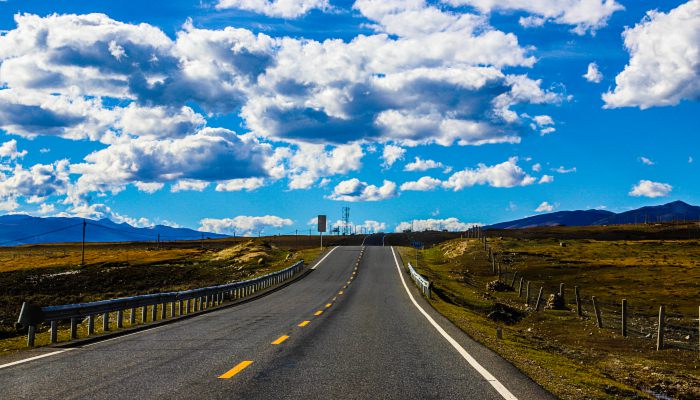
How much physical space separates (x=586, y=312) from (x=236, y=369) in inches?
1392

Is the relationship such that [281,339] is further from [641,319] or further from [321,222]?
[321,222]

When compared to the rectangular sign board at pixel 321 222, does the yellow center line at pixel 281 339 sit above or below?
below

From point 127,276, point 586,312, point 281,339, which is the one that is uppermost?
point 281,339

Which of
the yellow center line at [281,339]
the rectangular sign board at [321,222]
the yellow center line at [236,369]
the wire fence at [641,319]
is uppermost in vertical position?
the rectangular sign board at [321,222]

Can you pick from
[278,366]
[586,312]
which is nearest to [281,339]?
[278,366]

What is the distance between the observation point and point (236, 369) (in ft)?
31.9

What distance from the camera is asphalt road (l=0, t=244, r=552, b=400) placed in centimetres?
811

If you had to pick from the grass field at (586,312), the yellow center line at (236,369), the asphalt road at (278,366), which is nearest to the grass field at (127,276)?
the grass field at (586,312)

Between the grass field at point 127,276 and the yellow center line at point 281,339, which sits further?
the grass field at point 127,276

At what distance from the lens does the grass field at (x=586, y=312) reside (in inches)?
555

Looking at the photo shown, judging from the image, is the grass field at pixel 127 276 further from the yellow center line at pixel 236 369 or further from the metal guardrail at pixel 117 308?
the yellow center line at pixel 236 369

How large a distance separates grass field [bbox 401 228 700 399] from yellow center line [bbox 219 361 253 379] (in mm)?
4896

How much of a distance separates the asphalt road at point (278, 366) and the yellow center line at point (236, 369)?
0.06 ft

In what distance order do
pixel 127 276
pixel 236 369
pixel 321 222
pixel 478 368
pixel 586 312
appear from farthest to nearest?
pixel 321 222 → pixel 127 276 → pixel 586 312 → pixel 478 368 → pixel 236 369
